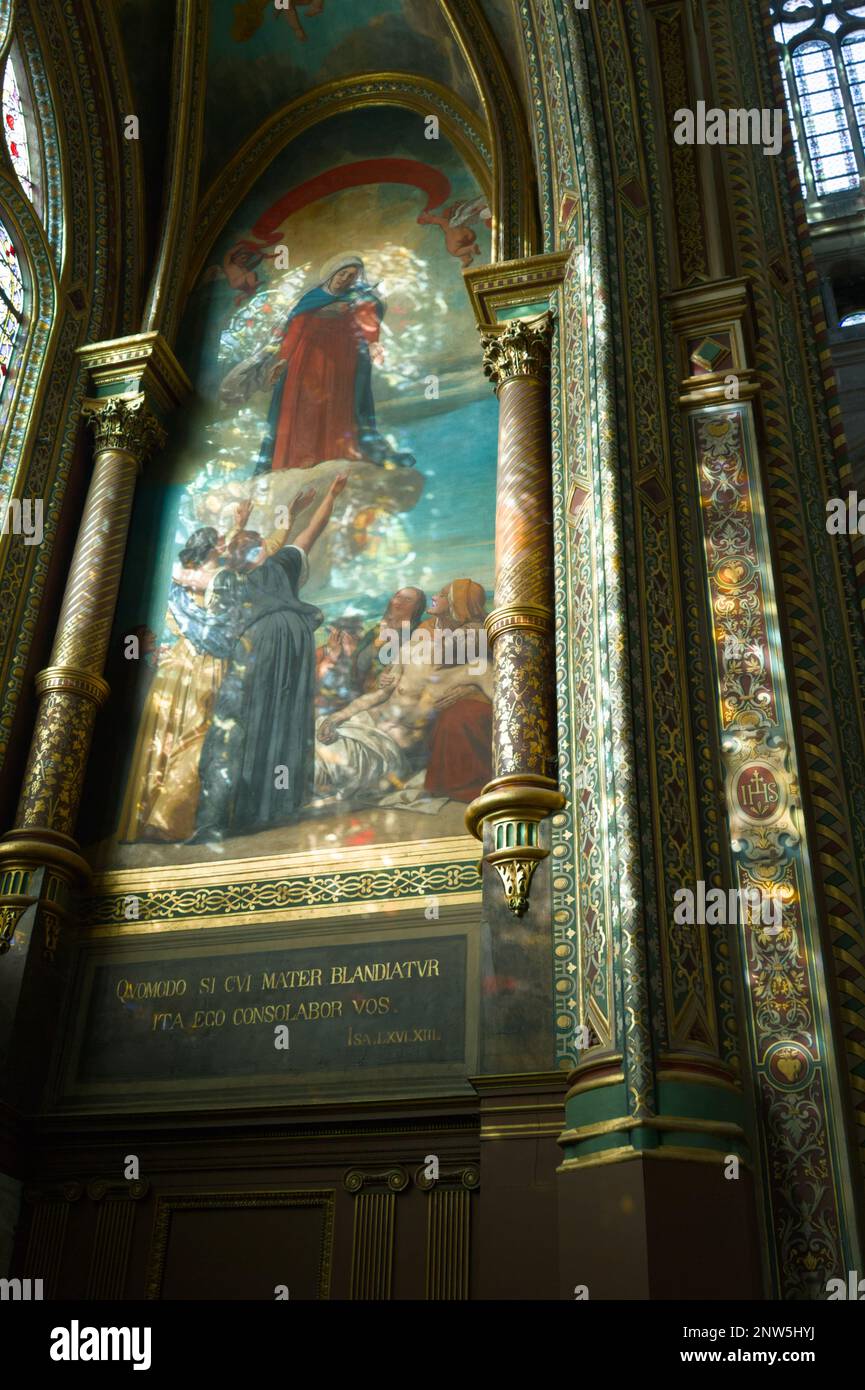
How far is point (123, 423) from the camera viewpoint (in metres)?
10.7

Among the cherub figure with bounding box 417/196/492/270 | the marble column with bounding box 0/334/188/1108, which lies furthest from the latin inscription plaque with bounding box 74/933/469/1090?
the cherub figure with bounding box 417/196/492/270

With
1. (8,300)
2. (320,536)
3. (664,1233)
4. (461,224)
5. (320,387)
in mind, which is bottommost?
(664,1233)

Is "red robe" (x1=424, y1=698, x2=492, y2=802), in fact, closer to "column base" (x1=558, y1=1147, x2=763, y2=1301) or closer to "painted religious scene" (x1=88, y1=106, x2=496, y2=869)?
"painted religious scene" (x1=88, y1=106, x2=496, y2=869)

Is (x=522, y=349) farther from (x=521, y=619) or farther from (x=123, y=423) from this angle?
(x=123, y=423)

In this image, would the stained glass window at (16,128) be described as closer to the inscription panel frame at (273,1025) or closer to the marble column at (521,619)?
the marble column at (521,619)

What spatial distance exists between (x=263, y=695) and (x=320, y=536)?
1.35 m

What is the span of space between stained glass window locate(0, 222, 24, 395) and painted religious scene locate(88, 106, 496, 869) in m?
1.36

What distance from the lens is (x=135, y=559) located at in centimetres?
1055

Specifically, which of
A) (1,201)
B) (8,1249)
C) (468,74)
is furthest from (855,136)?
(8,1249)

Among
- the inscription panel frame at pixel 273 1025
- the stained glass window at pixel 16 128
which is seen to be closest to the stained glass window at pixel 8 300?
the stained glass window at pixel 16 128

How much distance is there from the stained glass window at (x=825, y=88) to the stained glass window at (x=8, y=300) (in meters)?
9.78

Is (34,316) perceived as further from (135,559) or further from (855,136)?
(855,136)

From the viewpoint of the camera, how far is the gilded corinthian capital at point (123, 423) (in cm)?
1070

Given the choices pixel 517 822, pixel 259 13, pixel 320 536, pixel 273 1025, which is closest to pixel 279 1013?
pixel 273 1025
